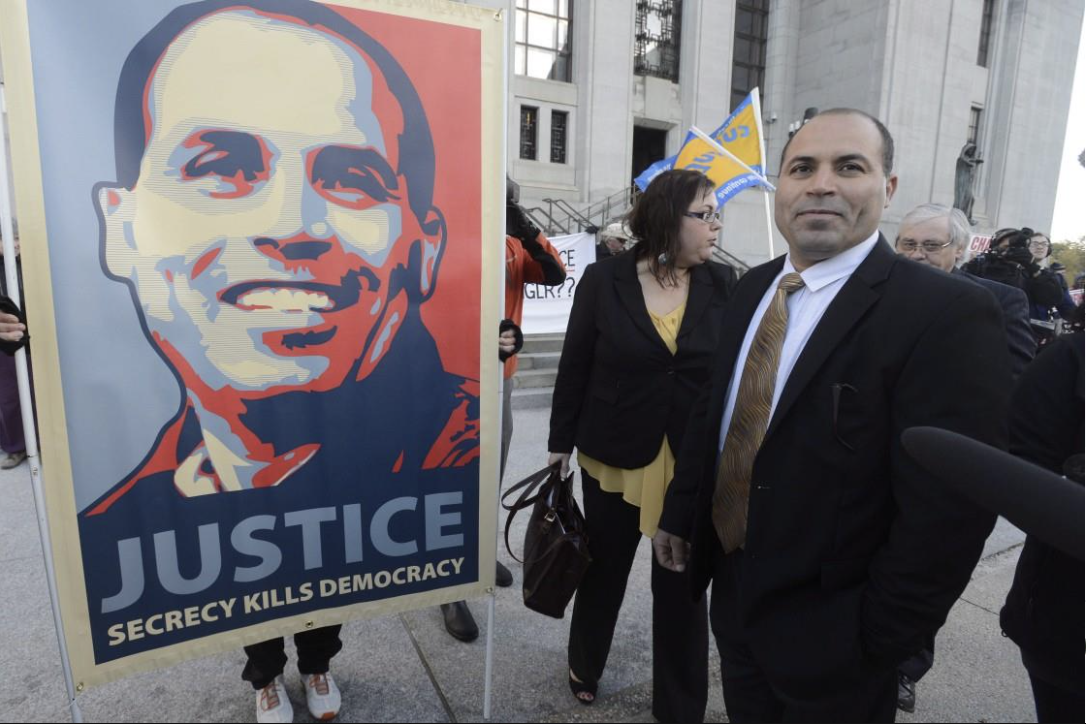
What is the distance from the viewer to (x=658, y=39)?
22.1 metres

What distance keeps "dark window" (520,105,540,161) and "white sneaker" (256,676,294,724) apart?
1983 cm

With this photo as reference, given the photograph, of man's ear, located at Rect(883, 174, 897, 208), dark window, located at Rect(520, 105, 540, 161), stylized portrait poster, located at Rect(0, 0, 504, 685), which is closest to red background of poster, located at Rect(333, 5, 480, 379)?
stylized portrait poster, located at Rect(0, 0, 504, 685)

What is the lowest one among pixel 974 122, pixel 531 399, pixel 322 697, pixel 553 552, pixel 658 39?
pixel 531 399

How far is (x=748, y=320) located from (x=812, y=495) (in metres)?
0.50

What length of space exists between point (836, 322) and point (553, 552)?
123 centimetres

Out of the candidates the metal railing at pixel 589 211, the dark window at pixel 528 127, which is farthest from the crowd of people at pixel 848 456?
the dark window at pixel 528 127

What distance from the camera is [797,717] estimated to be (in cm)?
142

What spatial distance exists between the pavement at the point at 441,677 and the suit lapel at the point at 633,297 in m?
1.32

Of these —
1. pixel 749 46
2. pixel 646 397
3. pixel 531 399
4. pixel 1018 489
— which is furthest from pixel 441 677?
pixel 749 46

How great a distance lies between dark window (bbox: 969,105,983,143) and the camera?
86.9ft

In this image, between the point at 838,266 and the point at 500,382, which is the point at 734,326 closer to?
the point at 838,266

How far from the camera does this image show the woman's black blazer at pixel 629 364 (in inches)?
81.8

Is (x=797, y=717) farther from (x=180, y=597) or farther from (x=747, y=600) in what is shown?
(x=180, y=597)

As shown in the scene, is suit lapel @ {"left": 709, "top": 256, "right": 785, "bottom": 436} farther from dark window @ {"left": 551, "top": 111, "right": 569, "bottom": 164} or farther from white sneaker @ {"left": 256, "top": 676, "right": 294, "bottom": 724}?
dark window @ {"left": 551, "top": 111, "right": 569, "bottom": 164}
